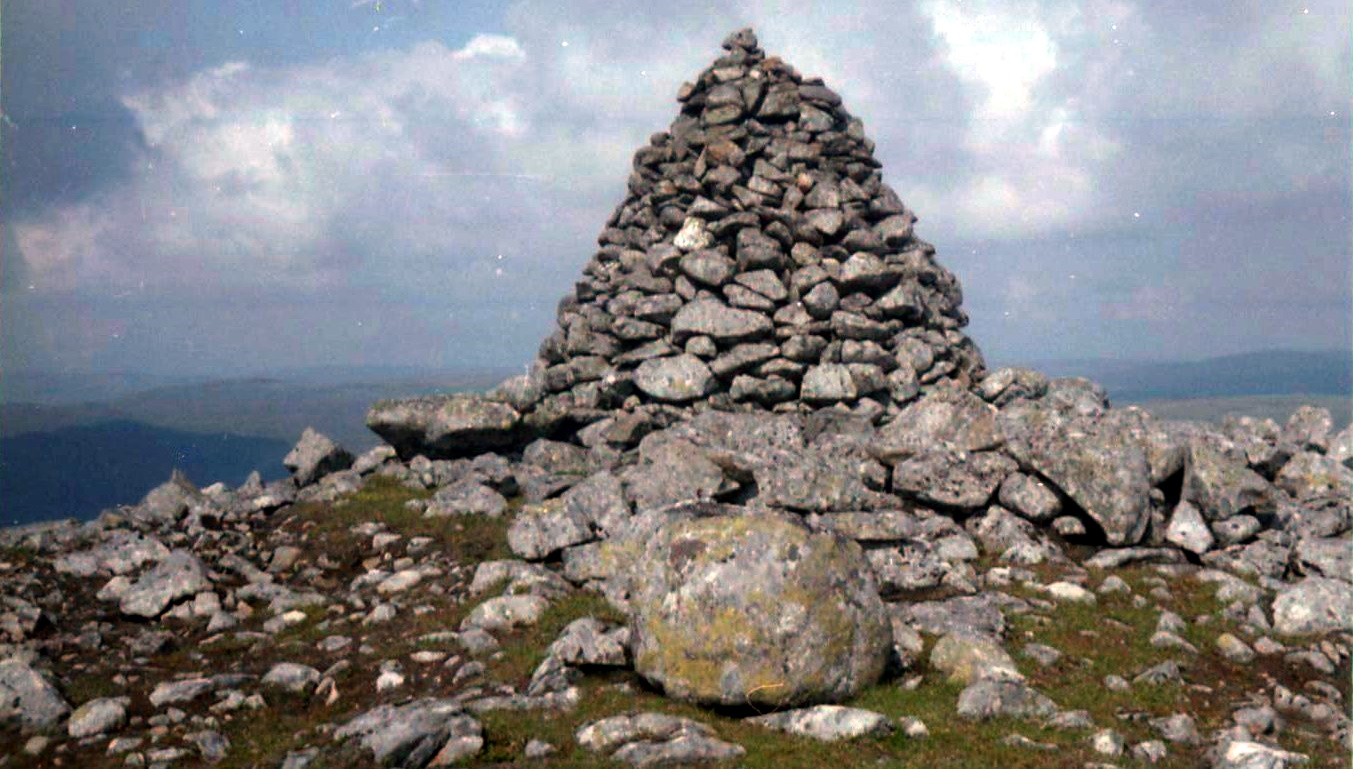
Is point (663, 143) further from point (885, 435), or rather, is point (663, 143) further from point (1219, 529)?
point (1219, 529)

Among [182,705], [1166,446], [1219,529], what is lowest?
[182,705]

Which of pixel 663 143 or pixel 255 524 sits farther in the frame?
pixel 663 143

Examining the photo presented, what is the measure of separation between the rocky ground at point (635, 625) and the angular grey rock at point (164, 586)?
0.19 ft

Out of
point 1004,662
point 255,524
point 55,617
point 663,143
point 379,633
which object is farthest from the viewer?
point 663,143

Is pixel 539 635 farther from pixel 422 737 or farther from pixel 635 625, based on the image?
pixel 422 737

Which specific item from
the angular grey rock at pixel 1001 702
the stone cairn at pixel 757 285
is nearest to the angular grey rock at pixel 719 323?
the stone cairn at pixel 757 285

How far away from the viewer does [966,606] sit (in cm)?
1934

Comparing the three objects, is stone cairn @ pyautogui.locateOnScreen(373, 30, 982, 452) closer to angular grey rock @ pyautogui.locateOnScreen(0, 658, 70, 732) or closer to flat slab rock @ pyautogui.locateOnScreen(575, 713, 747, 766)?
angular grey rock @ pyautogui.locateOnScreen(0, 658, 70, 732)

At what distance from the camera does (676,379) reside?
Answer: 34.4m

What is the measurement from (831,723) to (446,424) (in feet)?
79.6

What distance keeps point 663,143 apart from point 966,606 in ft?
85.3

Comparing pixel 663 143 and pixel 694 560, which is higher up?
pixel 663 143

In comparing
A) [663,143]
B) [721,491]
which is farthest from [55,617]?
[663,143]

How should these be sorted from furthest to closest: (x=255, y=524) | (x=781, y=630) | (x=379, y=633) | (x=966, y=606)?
(x=255, y=524), (x=379, y=633), (x=966, y=606), (x=781, y=630)
